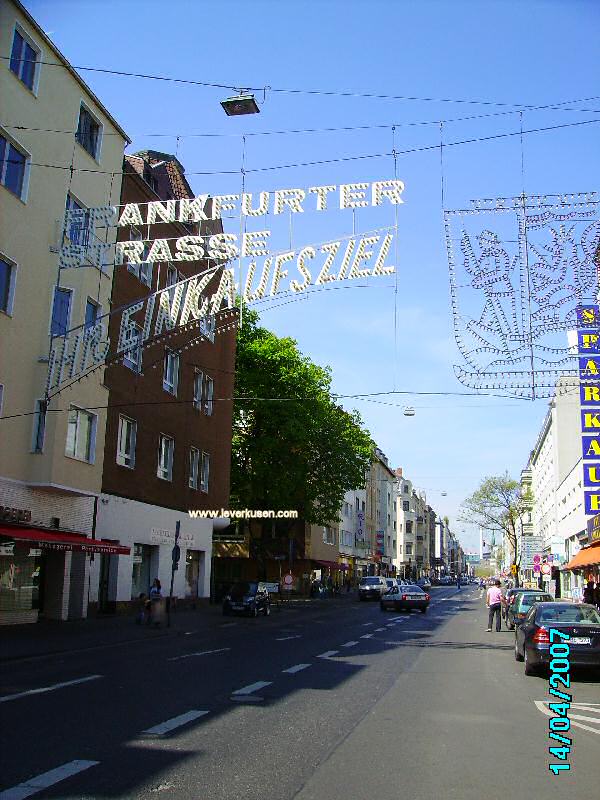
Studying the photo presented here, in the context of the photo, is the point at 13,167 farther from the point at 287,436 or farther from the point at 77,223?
the point at 287,436

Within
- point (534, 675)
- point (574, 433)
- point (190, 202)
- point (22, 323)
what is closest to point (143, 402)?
point (22, 323)

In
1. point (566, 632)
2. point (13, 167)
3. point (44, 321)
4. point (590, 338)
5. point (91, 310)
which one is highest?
point (13, 167)

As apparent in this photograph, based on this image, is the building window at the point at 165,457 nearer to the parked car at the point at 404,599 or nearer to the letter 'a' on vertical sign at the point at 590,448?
the parked car at the point at 404,599

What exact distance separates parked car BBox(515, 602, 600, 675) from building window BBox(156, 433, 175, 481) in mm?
20196

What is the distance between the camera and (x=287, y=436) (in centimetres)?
4709

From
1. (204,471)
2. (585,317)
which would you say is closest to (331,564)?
(204,471)

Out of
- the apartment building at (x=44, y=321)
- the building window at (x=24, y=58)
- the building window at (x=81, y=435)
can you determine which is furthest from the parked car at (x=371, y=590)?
the building window at (x=24, y=58)

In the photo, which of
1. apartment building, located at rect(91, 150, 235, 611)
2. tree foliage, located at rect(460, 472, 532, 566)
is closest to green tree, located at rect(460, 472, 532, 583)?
tree foliage, located at rect(460, 472, 532, 566)

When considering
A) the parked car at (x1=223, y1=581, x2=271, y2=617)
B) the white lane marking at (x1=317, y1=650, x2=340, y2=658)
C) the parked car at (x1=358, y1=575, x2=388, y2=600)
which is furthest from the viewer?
the parked car at (x1=358, y1=575, x2=388, y2=600)

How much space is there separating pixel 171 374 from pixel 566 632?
23258 millimetres

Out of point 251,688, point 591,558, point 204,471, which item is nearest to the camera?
point 251,688

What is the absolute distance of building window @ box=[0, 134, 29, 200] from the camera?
2195 centimetres

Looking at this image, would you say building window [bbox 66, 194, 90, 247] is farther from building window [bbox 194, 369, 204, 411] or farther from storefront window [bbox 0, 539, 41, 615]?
building window [bbox 194, 369, 204, 411]
